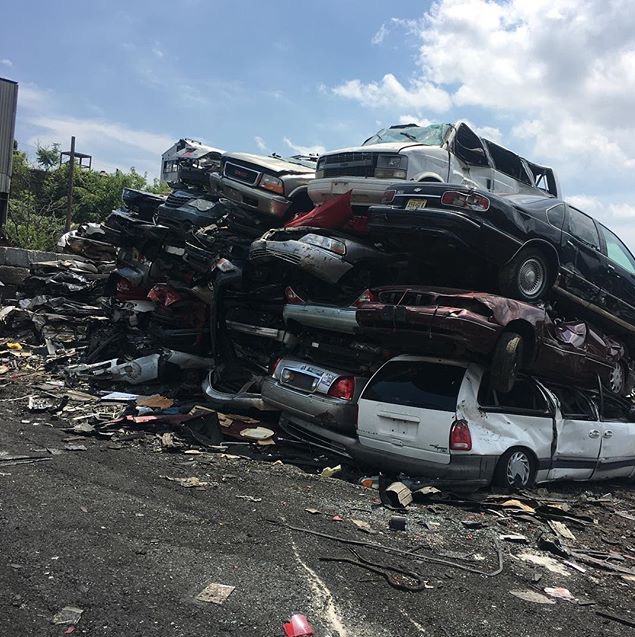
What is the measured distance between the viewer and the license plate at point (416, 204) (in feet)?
23.3

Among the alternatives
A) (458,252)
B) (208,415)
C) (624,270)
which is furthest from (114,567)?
(624,270)

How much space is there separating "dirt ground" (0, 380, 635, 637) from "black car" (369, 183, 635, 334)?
2.89 metres

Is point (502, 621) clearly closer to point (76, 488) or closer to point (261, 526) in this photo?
point (261, 526)

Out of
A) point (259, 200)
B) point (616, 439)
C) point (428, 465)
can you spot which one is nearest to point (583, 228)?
point (616, 439)

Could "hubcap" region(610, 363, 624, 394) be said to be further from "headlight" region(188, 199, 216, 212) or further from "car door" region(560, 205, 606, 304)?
"headlight" region(188, 199, 216, 212)

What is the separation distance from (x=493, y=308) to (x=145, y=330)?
24.8ft

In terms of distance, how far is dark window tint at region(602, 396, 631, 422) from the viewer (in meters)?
7.88

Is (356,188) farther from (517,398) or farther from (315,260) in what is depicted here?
(517,398)

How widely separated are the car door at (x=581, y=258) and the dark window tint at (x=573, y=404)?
1498mm

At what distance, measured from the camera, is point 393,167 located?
8633mm

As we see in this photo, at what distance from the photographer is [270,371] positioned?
8.12m

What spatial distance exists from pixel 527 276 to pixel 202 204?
599 centimetres

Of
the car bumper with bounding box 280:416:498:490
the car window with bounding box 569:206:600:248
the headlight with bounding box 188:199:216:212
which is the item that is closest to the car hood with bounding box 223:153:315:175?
the headlight with bounding box 188:199:216:212

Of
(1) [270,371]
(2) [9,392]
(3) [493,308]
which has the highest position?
(3) [493,308]
